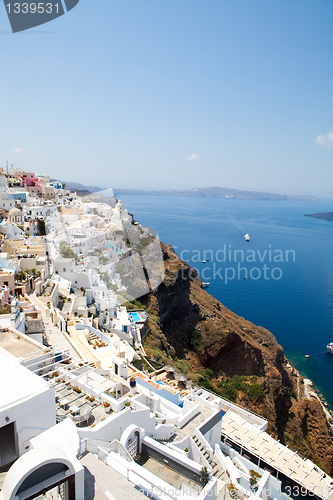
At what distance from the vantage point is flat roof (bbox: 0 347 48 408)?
4.49m

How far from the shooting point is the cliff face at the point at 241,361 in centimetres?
1991

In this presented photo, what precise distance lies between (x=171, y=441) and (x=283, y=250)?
64448 mm

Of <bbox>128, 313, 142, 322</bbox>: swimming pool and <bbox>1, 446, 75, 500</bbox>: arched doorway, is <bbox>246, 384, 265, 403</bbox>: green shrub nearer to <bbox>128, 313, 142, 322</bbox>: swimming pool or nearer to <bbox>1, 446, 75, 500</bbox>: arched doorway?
<bbox>128, 313, 142, 322</bbox>: swimming pool

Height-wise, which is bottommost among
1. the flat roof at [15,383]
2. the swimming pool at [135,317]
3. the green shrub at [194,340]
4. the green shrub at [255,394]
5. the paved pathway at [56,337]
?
the green shrub at [255,394]

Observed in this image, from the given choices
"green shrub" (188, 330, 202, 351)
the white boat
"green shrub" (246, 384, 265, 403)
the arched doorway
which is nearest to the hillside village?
the arched doorway

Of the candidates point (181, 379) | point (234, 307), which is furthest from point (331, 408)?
point (181, 379)

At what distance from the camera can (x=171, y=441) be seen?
25.7ft

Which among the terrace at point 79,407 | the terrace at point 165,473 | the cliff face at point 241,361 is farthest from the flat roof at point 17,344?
the cliff face at point 241,361

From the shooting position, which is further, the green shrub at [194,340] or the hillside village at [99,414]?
the green shrub at [194,340]

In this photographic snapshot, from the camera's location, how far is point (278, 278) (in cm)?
5031

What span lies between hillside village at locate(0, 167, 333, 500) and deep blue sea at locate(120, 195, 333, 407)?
717 inches

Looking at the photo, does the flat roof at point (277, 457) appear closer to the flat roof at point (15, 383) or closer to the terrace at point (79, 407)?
the terrace at point (79, 407)

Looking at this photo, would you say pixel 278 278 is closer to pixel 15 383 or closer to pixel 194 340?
pixel 194 340

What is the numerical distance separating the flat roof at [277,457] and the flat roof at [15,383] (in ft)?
29.1
